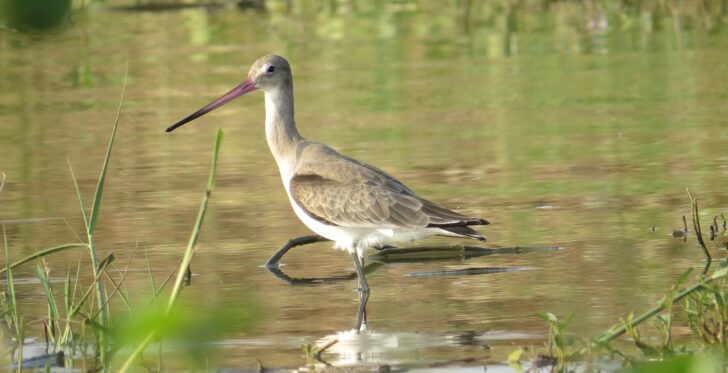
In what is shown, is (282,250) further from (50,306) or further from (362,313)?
(50,306)

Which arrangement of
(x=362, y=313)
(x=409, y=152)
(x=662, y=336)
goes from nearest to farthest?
1. (x=662, y=336)
2. (x=362, y=313)
3. (x=409, y=152)

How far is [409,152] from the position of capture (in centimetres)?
1102

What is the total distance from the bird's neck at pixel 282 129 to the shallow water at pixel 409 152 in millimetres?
531

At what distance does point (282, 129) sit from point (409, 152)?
3.40m

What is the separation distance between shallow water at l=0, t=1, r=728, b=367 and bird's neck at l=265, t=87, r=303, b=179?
1.74ft

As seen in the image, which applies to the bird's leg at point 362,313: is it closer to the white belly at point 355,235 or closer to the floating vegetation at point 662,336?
the white belly at point 355,235

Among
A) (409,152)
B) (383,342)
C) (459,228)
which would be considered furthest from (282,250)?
(409,152)

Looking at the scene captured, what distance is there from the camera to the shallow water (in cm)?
610

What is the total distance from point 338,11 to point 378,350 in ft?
59.3

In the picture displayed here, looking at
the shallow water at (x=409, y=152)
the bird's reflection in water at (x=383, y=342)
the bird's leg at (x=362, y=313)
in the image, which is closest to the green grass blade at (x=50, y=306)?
the shallow water at (x=409, y=152)

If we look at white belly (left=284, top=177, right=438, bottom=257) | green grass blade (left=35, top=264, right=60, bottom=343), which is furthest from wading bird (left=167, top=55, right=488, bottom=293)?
green grass blade (left=35, top=264, right=60, bottom=343)

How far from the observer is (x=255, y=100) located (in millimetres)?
15172

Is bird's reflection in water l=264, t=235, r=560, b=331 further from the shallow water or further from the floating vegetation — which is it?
the floating vegetation

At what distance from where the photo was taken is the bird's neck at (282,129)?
7.55 metres
